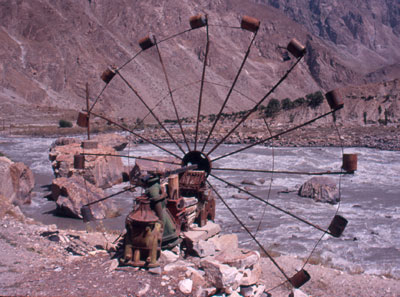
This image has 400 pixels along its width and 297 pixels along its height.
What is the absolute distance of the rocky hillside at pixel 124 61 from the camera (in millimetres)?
72688

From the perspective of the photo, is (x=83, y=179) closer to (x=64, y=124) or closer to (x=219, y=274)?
(x=219, y=274)

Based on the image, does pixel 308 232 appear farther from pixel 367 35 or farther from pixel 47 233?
pixel 367 35

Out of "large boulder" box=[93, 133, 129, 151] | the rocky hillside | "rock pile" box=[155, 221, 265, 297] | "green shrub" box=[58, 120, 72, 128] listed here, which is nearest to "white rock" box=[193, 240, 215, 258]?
"rock pile" box=[155, 221, 265, 297]

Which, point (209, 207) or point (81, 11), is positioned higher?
point (81, 11)

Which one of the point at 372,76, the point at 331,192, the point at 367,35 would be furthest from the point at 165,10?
the point at 367,35

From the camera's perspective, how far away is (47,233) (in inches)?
350

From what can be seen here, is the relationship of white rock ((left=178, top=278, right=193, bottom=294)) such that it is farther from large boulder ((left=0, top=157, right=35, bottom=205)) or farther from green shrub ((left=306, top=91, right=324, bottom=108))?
green shrub ((left=306, top=91, right=324, bottom=108))

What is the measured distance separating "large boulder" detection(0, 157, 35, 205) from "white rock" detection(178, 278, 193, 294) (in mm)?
9465

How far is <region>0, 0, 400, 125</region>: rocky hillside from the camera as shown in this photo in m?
72.7

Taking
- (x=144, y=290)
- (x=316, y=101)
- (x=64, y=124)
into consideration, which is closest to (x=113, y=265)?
(x=144, y=290)

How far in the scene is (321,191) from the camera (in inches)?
661

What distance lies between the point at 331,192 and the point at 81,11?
290 ft

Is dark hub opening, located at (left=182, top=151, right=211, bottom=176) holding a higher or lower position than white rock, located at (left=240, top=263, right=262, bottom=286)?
higher

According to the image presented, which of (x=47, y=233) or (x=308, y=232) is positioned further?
(x=308, y=232)
